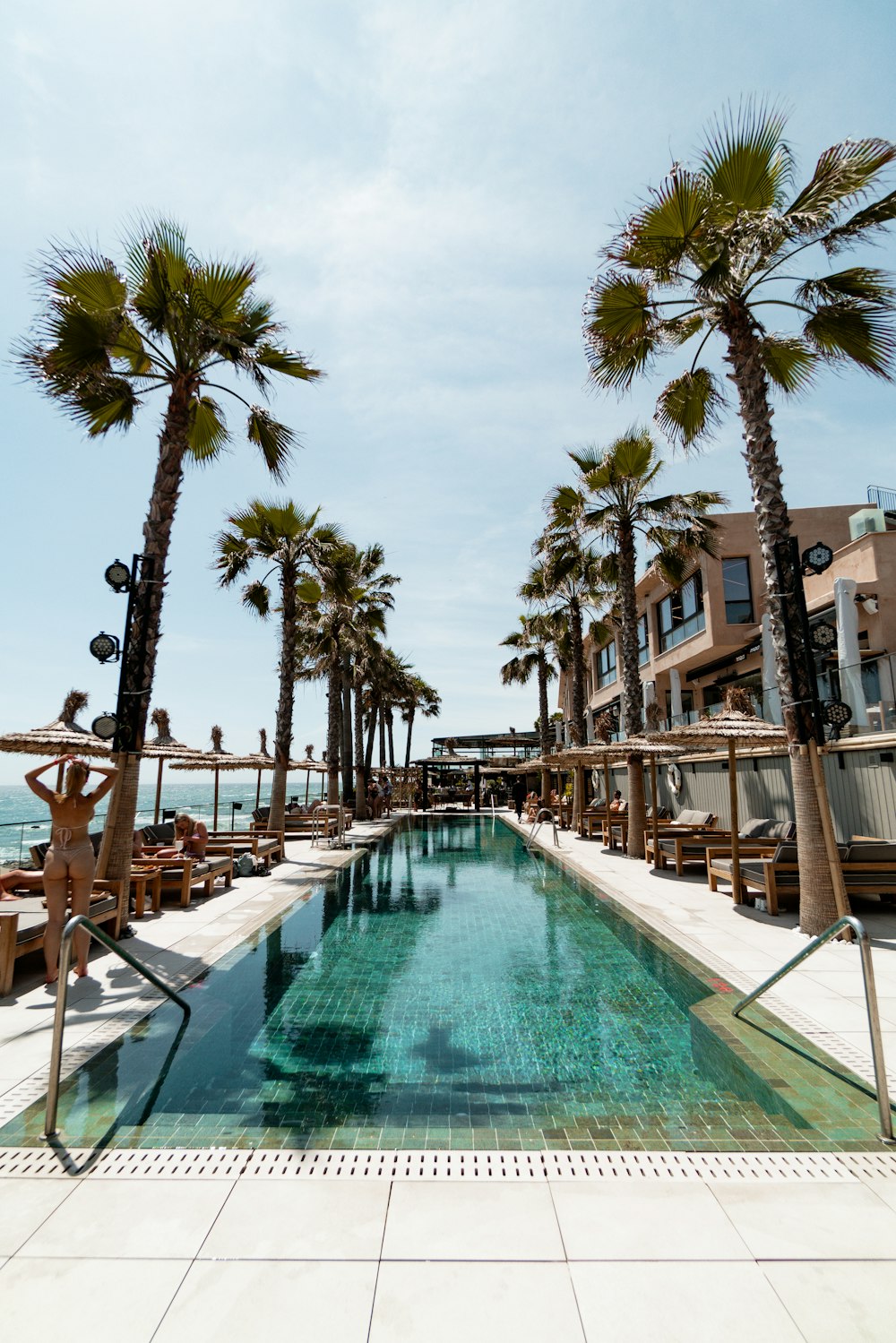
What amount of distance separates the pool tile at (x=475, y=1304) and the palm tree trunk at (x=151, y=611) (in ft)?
20.5

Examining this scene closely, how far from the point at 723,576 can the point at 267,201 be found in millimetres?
17333

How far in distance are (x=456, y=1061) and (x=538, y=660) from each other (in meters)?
25.1

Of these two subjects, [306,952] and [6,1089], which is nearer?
[6,1089]

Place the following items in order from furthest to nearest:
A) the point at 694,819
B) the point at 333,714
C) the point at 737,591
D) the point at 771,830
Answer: the point at 333,714, the point at 737,591, the point at 694,819, the point at 771,830

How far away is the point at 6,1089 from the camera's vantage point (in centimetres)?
376

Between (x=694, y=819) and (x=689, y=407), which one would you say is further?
(x=694, y=819)

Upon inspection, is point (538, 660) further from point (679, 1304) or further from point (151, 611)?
point (679, 1304)

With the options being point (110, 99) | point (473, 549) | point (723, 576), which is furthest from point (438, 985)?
point (723, 576)

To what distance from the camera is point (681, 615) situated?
24344 millimetres

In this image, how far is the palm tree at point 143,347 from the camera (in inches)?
301

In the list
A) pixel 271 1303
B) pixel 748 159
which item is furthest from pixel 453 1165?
pixel 748 159

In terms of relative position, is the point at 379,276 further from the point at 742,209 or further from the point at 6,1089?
the point at 6,1089

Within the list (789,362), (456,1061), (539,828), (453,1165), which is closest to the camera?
(453,1165)

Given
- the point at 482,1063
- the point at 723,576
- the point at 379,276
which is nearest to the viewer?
the point at 482,1063
